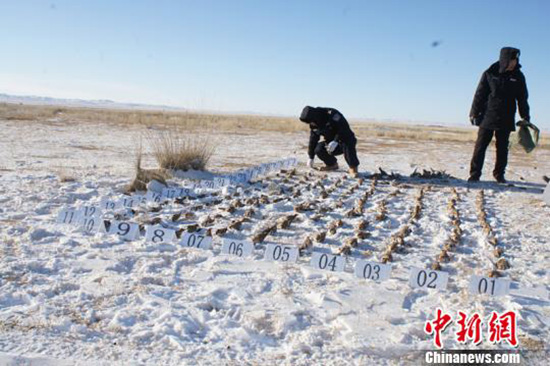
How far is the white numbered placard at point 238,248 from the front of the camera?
3.63 metres

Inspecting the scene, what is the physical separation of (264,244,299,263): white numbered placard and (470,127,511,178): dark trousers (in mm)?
5039

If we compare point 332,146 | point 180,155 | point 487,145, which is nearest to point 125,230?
point 180,155

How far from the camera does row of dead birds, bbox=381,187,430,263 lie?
12.3 ft

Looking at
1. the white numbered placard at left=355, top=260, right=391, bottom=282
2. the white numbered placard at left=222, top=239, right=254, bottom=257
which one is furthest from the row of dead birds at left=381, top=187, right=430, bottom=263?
the white numbered placard at left=222, top=239, right=254, bottom=257

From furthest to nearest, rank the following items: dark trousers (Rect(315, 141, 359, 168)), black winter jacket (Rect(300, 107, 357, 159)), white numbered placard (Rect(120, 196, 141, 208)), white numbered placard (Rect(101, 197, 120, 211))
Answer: dark trousers (Rect(315, 141, 359, 168))
black winter jacket (Rect(300, 107, 357, 159))
white numbered placard (Rect(120, 196, 141, 208))
white numbered placard (Rect(101, 197, 120, 211))

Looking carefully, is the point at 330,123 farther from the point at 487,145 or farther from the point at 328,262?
the point at 328,262

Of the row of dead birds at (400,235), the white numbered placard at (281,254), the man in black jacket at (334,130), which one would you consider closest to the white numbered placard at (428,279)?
the row of dead birds at (400,235)

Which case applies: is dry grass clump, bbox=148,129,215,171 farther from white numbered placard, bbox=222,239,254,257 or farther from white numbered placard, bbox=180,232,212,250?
white numbered placard, bbox=222,239,254,257

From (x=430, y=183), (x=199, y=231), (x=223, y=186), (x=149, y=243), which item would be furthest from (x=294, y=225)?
(x=430, y=183)

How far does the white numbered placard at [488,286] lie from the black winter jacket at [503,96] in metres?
4.80

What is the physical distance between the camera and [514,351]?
2355 millimetres

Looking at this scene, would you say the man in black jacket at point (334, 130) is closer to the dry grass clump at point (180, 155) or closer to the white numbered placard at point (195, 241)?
the dry grass clump at point (180, 155)

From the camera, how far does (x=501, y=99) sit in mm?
7168

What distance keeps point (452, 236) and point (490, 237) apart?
36 cm
